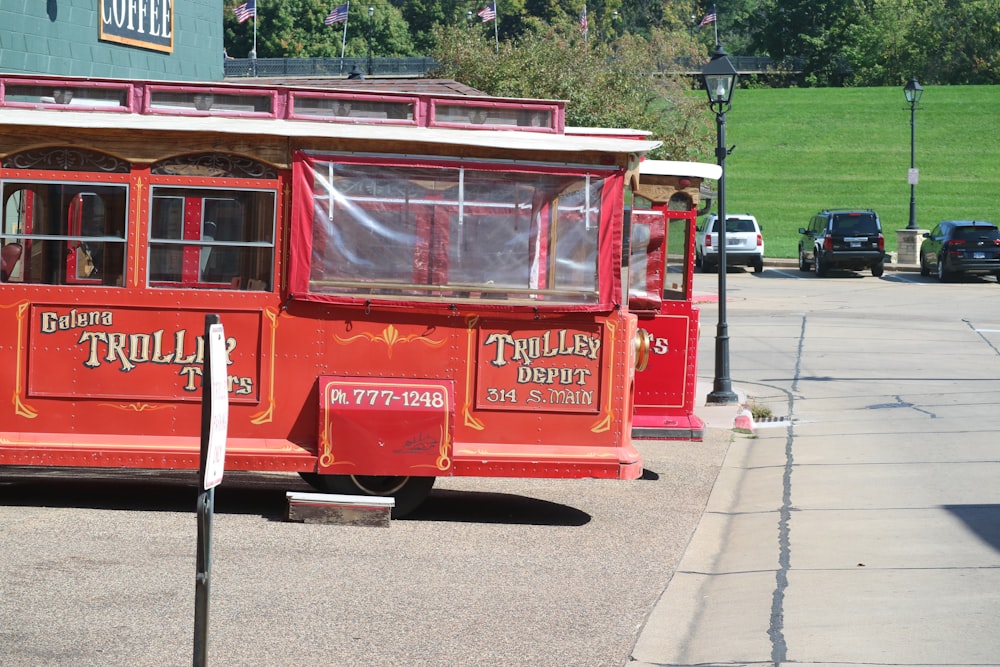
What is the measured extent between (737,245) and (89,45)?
24.5 m

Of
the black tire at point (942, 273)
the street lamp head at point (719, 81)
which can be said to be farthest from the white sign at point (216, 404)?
the black tire at point (942, 273)

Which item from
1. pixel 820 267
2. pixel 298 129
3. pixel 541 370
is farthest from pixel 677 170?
pixel 820 267

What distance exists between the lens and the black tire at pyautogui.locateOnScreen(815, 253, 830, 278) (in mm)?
36969

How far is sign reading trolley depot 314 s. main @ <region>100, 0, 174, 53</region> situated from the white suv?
21.6 metres

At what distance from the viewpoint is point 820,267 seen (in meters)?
37.2

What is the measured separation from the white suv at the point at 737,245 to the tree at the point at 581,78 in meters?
2.38

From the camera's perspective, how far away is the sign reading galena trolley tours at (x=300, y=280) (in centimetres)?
963

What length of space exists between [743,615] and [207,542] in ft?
12.5

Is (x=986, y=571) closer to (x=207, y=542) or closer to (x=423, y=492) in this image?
(x=423, y=492)

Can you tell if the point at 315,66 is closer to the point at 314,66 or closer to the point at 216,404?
the point at 314,66

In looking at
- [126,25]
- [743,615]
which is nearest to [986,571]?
[743,615]

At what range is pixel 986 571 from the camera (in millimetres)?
8375

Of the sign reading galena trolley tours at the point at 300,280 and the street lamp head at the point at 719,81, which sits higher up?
the street lamp head at the point at 719,81

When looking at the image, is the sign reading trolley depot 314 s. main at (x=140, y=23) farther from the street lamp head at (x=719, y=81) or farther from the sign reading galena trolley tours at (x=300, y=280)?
the sign reading galena trolley tours at (x=300, y=280)
